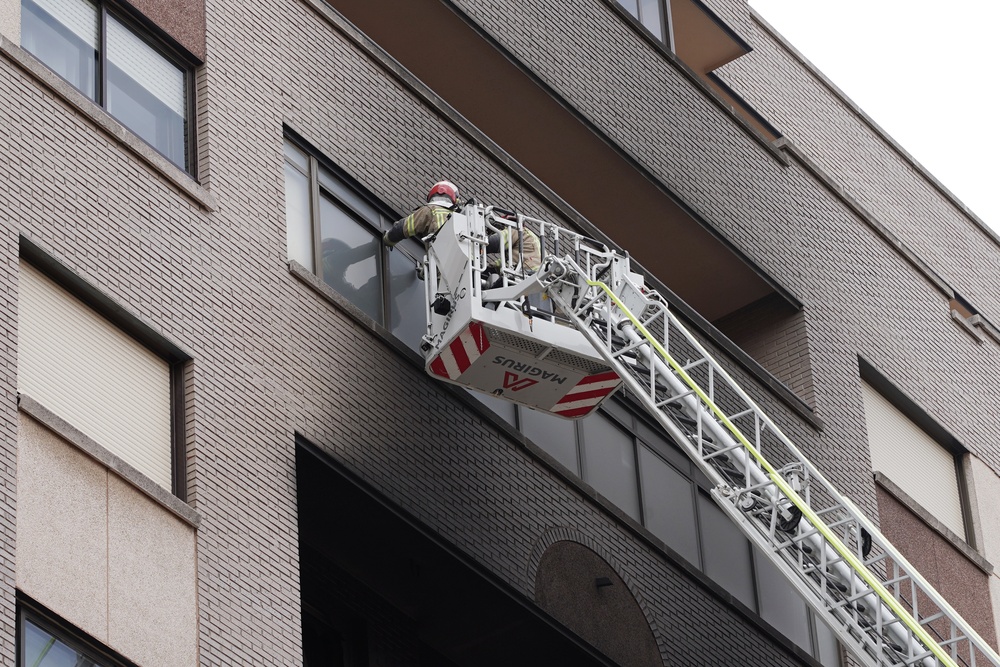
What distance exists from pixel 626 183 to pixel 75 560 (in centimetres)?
1378

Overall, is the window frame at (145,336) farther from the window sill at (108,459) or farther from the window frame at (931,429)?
the window frame at (931,429)

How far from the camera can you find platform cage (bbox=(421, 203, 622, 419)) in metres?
19.6

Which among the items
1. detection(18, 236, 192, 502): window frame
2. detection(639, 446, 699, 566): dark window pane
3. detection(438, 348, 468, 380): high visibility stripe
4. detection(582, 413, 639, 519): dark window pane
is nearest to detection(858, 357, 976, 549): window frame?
detection(639, 446, 699, 566): dark window pane

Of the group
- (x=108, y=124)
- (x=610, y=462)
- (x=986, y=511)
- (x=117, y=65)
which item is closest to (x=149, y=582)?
(x=108, y=124)

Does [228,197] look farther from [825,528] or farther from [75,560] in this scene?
[825,528]

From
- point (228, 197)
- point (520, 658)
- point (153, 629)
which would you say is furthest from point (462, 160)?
point (153, 629)

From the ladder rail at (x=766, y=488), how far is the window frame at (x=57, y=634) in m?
6.68

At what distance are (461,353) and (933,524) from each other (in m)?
11.4

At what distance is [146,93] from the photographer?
60.7 ft

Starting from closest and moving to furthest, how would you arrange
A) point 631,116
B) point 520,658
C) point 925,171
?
point 520,658
point 631,116
point 925,171

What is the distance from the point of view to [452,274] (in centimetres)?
2016

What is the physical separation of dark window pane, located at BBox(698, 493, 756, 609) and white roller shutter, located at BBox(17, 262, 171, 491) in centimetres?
905

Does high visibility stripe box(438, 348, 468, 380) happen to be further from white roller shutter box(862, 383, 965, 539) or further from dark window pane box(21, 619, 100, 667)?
white roller shutter box(862, 383, 965, 539)

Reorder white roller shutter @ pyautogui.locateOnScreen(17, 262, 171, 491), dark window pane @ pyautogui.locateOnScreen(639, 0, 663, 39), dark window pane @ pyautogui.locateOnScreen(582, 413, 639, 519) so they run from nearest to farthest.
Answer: white roller shutter @ pyautogui.locateOnScreen(17, 262, 171, 491), dark window pane @ pyautogui.locateOnScreen(582, 413, 639, 519), dark window pane @ pyautogui.locateOnScreen(639, 0, 663, 39)
